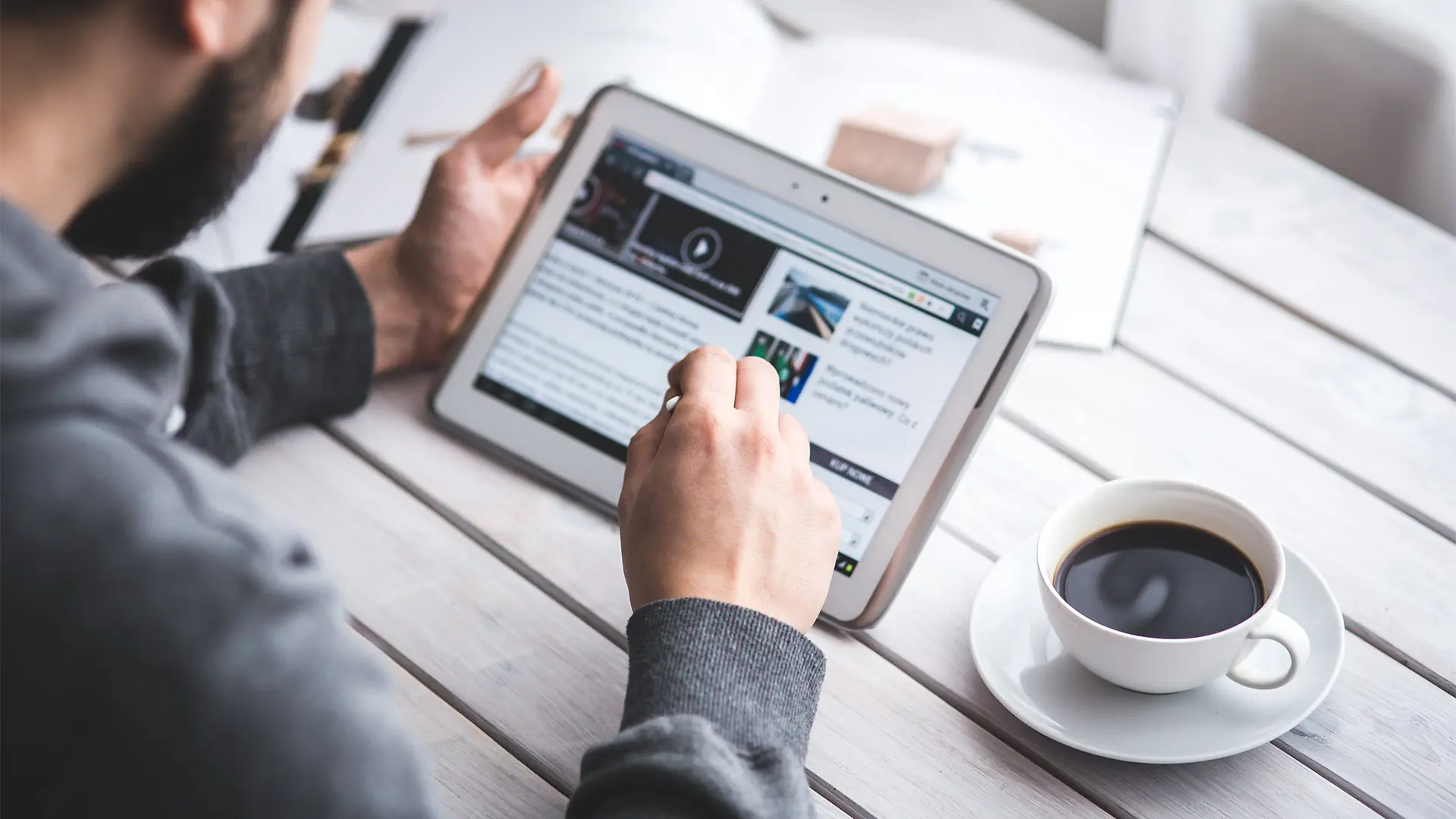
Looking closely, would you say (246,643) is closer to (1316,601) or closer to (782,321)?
(782,321)

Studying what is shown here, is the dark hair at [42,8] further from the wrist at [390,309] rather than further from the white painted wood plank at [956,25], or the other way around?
the white painted wood plank at [956,25]

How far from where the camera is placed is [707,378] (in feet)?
2.16

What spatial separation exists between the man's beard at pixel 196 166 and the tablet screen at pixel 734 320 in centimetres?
23

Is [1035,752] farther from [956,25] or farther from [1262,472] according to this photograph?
[956,25]

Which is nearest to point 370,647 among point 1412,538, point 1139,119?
point 1412,538

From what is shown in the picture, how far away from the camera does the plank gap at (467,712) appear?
2.01ft

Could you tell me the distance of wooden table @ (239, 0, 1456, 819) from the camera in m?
0.62

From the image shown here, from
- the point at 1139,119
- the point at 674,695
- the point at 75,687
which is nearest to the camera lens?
the point at 75,687

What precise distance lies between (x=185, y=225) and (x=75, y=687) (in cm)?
30

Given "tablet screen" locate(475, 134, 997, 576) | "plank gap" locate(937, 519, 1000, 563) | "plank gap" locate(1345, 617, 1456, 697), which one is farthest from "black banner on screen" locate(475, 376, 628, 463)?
"plank gap" locate(1345, 617, 1456, 697)

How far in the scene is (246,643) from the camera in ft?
1.31

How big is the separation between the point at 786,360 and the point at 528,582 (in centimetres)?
21

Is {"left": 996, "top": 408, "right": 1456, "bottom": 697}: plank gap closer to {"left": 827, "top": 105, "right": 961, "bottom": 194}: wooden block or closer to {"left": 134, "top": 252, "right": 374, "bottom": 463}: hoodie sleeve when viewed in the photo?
{"left": 827, "top": 105, "right": 961, "bottom": 194}: wooden block

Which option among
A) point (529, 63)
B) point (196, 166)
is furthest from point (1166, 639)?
point (529, 63)
